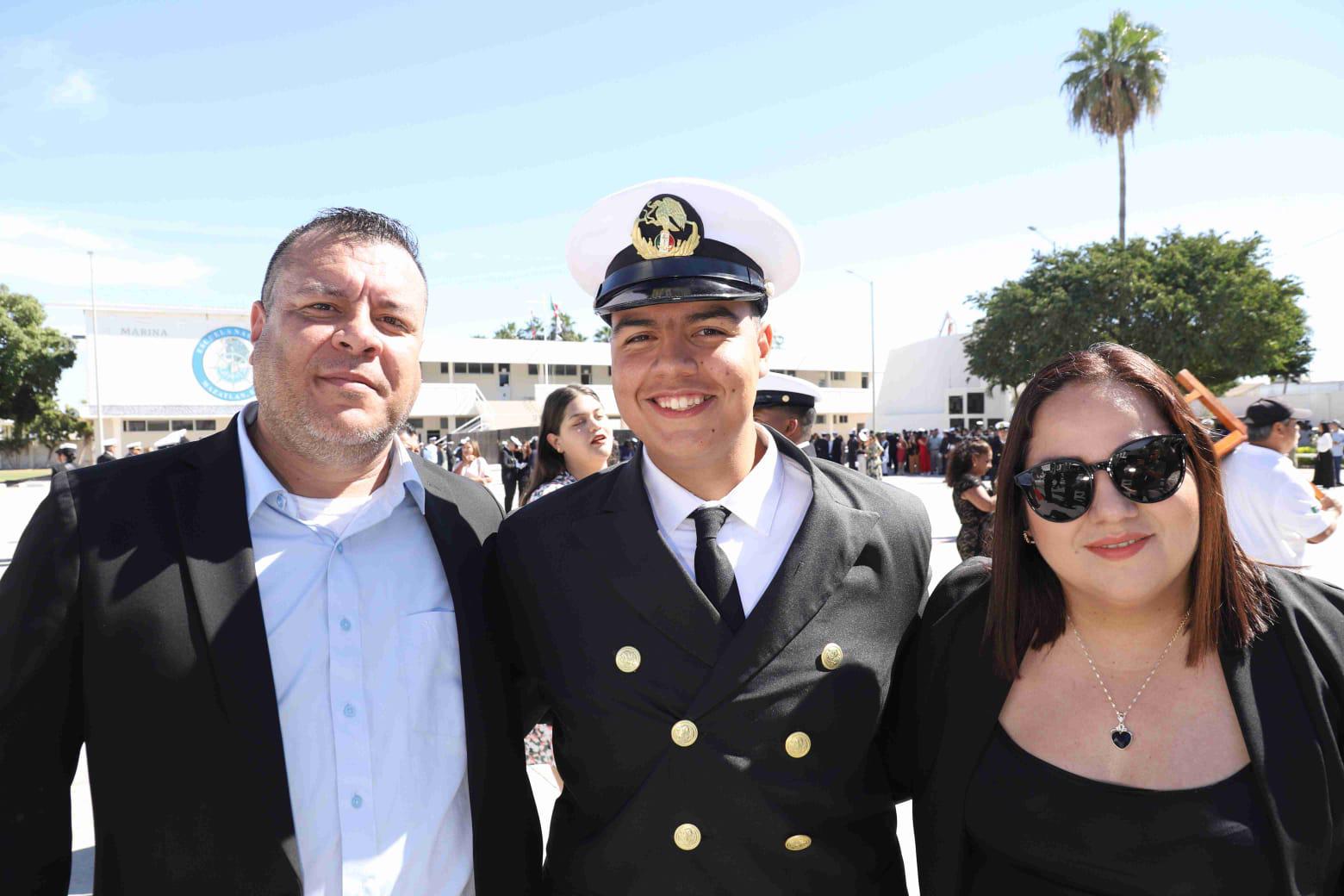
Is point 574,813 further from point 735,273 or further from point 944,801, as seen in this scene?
point 735,273

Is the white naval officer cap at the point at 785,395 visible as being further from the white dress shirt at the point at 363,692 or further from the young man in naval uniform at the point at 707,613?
the white dress shirt at the point at 363,692

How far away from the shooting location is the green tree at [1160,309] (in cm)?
2897

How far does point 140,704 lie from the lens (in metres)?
1.85

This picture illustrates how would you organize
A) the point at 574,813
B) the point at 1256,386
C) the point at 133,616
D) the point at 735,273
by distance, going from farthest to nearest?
the point at 1256,386
the point at 735,273
the point at 574,813
the point at 133,616

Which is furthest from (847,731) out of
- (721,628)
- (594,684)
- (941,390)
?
(941,390)

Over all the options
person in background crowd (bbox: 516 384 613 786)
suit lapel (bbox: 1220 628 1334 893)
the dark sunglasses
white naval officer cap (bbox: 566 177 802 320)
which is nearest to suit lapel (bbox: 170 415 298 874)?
white naval officer cap (bbox: 566 177 802 320)

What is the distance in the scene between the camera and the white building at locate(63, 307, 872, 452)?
1510 inches

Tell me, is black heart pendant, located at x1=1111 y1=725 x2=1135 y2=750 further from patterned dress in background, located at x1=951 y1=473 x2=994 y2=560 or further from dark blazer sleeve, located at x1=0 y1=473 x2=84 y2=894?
patterned dress in background, located at x1=951 y1=473 x2=994 y2=560

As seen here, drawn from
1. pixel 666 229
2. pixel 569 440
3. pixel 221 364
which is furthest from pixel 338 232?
pixel 221 364

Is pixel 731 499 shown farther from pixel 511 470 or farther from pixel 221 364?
pixel 221 364

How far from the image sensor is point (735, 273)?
238cm

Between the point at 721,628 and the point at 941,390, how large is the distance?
4274 centimetres

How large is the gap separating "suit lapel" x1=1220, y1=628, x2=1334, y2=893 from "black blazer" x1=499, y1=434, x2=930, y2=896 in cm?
78

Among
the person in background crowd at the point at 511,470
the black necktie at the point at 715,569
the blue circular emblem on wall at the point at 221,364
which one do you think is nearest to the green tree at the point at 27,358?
the blue circular emblem on wall at the point at 221,364
